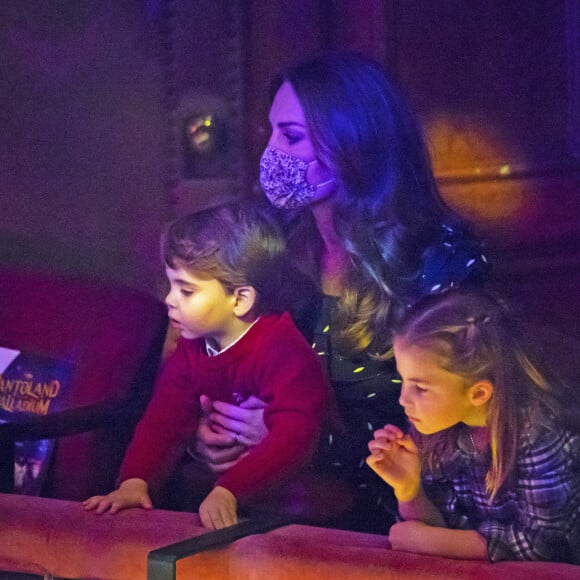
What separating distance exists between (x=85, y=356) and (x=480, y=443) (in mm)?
784

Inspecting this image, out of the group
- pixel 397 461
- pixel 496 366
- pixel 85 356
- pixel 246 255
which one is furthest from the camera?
pixel 85 356

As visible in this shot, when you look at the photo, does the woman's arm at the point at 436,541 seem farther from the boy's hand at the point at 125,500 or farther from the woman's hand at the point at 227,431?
the boy's hand at the point at 125,500

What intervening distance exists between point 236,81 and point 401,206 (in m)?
0.36

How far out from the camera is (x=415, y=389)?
1550 mm

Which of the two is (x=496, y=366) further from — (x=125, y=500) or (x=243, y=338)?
(x=125, y=500)

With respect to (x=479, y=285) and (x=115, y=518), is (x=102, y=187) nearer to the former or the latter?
(x=115, y=518)

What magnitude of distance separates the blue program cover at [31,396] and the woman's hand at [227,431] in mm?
318

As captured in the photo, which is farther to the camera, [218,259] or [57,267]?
[57,267]

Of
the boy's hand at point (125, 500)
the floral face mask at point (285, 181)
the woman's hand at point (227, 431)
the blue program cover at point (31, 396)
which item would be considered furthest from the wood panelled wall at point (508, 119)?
the blue program cover at point (31, 396)

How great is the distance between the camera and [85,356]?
1.97 m

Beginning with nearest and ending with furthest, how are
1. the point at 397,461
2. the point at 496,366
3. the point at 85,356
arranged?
the point at 496,366 < the point at 397,461 < the point at 85,356

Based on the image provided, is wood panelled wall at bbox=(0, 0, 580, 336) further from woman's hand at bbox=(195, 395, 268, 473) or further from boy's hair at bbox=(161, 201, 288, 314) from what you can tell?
woman's hand at bbox=(195, 395, 268, 473)

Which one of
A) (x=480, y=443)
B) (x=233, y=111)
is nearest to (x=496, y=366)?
(x=480, y=443)

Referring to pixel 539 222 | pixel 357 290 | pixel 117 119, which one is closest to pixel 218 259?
pixel 357 290
